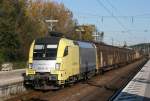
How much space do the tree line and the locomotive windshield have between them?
1053 inches

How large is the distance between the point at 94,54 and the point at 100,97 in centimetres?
1788

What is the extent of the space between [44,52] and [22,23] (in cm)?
4992

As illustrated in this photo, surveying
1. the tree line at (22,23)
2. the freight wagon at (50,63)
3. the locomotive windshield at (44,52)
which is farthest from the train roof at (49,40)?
the tree line at (22,23)

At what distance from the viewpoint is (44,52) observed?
2667 cm

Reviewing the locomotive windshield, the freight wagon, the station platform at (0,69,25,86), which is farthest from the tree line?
the locomotive windshield

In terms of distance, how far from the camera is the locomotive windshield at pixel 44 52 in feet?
86.4

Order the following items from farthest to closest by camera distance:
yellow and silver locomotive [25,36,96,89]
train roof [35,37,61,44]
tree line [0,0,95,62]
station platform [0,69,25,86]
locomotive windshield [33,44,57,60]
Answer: tree line [0,0,95,62]
station platform [0,69,25,86]
train roof [35,37,61,44]
locomotive windshield [33,44,57,60]
yellow and silver locomotive [25,36,96,89]

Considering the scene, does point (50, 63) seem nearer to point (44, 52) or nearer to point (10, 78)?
point (44, 52)

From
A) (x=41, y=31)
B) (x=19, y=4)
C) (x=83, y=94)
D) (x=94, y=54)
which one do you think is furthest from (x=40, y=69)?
(x=41, y=31)

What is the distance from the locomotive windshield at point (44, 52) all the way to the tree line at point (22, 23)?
87.7ft

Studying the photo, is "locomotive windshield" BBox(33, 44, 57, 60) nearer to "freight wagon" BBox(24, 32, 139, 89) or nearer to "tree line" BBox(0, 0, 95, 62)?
"freight wagon" BBox(24, 32, 139, 89)

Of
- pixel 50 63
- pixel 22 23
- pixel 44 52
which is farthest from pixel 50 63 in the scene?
pixel 22 23

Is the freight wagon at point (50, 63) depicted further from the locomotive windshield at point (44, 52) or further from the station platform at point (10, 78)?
the station platform at point (10, 78)

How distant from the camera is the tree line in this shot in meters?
66.1
